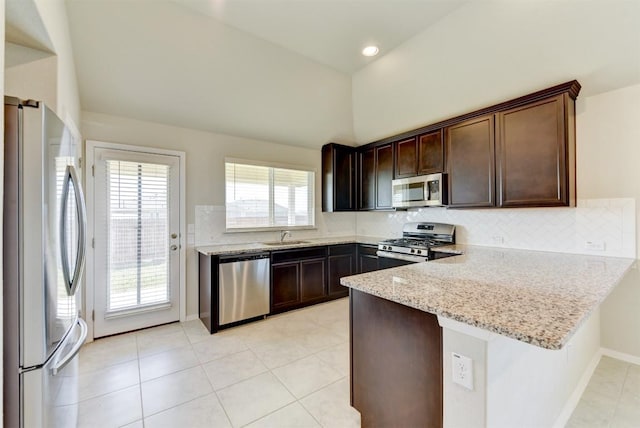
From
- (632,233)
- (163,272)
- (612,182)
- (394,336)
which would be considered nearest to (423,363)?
(394,336)

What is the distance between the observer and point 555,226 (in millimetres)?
2854

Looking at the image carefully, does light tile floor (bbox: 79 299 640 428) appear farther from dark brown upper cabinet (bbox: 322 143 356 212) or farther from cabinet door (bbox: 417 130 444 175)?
cabinet door (bbox: 417 130 444 175)

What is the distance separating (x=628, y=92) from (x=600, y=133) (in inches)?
14.8

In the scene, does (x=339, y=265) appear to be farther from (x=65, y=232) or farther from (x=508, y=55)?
(x=65, y=232)

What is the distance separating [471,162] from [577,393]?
2216 millimetres

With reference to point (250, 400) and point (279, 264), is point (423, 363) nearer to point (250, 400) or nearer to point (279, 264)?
point (250, 400)

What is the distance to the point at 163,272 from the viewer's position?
3.36 m

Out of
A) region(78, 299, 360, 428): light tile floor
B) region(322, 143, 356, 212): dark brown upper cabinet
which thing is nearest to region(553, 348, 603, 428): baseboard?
region(78, 299, 360, 428): light tile floor

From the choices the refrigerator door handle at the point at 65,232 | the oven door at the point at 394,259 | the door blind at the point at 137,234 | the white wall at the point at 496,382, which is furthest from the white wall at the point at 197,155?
the white wall at the point at 496,382

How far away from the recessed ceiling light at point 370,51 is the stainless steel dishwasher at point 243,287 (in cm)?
261

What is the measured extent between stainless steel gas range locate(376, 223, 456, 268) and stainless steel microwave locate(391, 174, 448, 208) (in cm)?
48

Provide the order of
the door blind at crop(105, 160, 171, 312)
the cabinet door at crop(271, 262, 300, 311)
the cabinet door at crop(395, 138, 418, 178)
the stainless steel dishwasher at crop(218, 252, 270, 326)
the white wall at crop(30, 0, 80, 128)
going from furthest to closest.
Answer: the cabinet door at crop(395, 138, 418, 178) → the cabinet door at crop(271, 262, 300, 311) → the stainless steel dishwasher at crop(218, 252, 270, 326) → the door blind at crop(105, 160, 171, 312) → the white wall at crop(30, 0, 80, 128)

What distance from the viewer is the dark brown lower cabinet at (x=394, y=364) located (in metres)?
1.29

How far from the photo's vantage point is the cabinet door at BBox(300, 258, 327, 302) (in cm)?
388
